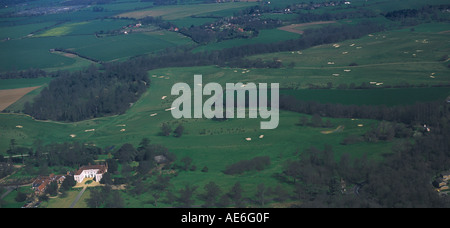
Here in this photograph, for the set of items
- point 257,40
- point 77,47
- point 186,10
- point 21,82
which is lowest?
point 21,82

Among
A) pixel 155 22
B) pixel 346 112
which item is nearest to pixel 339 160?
pixel 346 112

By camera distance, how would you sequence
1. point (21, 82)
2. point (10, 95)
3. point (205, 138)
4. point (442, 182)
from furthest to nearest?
point (21, 82) → point (10, 95) → point (205, 138) → point (442, 182)

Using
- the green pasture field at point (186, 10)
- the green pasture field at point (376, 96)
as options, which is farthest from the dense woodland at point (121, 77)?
the green pasture field at point (186, 10)

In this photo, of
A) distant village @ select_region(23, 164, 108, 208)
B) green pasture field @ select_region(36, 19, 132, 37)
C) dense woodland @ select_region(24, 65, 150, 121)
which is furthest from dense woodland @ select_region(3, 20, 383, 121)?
green pasture field @ select_region(36, 19, 132, 37)

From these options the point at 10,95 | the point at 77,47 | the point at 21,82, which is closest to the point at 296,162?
the point at 10,95

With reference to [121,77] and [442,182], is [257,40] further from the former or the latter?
[442,182]
